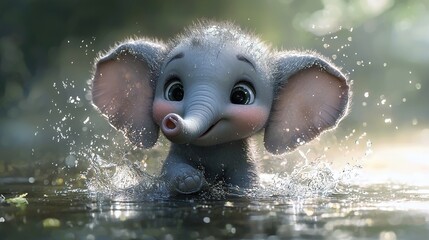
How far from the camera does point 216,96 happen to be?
7.79 m

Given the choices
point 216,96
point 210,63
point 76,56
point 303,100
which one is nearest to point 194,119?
point 216,96

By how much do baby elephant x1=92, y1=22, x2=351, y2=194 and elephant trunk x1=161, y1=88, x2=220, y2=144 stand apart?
0.03 feet

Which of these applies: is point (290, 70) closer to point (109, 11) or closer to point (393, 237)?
Answer: point (393, 237)

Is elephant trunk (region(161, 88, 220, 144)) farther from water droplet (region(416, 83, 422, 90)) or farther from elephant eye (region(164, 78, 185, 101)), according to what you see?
water droplet (region(416, 83, 422, 90))

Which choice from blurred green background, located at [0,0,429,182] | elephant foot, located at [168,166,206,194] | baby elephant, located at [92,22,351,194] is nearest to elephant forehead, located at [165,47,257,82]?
baby elephant, located at [92,22,351,194]

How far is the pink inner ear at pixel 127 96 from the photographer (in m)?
8.77

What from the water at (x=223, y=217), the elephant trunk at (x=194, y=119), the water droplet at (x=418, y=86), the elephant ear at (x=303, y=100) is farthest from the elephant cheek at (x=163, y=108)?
the water droplet at (x=418, y=86)

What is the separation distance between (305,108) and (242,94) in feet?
2.75

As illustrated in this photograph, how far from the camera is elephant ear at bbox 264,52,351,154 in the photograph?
8.62 meters

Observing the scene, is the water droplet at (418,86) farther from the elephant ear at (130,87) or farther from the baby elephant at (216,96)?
the elephant ear at (130,87)

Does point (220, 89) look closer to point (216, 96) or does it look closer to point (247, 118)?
point (216, 96)

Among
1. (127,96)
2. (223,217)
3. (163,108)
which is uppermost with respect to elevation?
(127,96)

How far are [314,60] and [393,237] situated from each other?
3.59m

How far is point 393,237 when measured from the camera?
525cm
